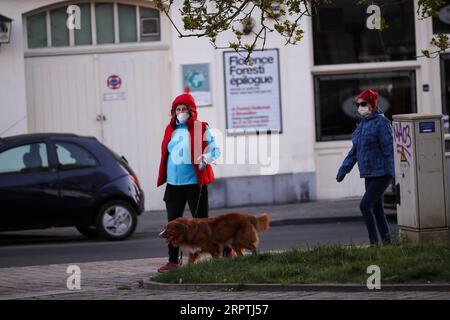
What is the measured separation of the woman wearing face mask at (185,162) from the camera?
1205 cm

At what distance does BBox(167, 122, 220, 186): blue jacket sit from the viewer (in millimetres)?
12039

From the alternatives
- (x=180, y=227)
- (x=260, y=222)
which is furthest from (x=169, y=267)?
(x=260, y=222)

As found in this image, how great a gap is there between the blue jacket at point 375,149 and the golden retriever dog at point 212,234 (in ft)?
4.72

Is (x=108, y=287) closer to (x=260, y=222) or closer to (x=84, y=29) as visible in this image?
(x=260, y=222)

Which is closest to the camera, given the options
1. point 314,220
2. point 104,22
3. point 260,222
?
point 260,222

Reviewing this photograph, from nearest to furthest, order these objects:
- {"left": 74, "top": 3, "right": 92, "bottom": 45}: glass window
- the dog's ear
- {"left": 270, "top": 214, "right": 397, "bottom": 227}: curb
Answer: the dog's ear
{"left": 270, "top": 214, "right": 397, "bottom": 227}: curb
{"left": 74, "top": 3, "right": 92, "bottom": 45}: glass window

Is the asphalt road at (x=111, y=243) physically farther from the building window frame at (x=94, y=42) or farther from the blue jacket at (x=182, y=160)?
the building window frame at (x=94, y=42)

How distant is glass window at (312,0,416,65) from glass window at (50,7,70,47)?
4.69 m

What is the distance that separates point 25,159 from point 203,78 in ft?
16.3

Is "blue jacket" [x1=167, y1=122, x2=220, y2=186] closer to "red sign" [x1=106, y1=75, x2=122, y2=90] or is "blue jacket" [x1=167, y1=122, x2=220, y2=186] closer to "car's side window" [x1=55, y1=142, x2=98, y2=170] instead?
"car's side window" [x1=55, y1=142, x2=98, y2=170]

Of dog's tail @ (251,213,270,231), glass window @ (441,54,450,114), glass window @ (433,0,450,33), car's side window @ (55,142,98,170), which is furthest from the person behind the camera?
glass window @ (441,54,450,114)

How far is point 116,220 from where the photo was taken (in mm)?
16766

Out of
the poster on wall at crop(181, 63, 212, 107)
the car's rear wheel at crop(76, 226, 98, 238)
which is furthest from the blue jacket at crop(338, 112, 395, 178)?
the poster on wall at crop(181, 63, 212, 107)

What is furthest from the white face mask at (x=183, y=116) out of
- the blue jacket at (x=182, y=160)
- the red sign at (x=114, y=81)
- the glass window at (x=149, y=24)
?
the glass window at (x=149, y=24)
